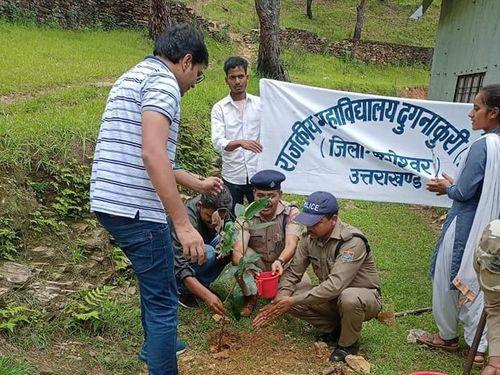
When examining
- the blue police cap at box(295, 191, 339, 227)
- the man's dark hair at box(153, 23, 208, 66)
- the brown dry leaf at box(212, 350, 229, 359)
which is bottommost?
the brown dry leaf at box(212, 350, 229, 359)

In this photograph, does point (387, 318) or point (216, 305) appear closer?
point (216, 305)

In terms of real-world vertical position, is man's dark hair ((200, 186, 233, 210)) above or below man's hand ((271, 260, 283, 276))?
above

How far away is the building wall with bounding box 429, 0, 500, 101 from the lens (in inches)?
261

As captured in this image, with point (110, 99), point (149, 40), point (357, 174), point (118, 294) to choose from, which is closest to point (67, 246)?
point (118, 294)

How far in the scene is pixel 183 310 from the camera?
3811 mm

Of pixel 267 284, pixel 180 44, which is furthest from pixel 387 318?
pixel 180 44

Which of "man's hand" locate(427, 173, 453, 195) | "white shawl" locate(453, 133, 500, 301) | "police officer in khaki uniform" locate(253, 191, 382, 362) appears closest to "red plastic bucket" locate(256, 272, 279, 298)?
"police officer in khaki uniform" locate(253, 191, 382, 362)

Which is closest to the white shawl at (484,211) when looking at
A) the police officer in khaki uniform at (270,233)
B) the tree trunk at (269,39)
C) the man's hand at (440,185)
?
the man's hand at (440,185)

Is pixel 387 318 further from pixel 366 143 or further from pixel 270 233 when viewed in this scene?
pixel 366 143

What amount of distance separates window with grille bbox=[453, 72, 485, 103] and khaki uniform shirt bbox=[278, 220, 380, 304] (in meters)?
4.64

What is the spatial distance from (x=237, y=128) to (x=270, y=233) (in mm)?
982

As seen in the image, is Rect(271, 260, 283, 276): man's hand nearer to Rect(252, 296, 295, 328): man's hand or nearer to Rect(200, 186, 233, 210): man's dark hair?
Rect(252, 296, 295, 328): man's hand

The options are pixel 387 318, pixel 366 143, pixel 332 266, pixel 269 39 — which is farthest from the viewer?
pixel 269 39

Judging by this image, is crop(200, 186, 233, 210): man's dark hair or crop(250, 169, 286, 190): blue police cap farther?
crop(250, 169, 286, 190): blue police cap
